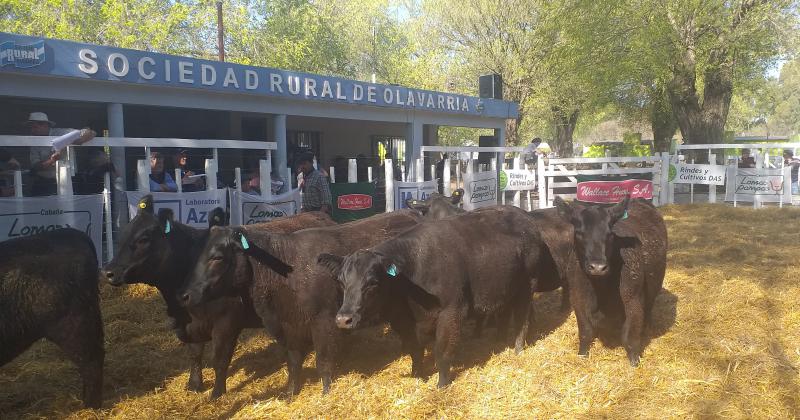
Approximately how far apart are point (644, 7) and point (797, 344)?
17624 millimetres

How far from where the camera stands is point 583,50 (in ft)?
75.3

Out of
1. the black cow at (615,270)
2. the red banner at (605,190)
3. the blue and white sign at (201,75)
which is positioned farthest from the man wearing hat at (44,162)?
the red banner at (605,190)

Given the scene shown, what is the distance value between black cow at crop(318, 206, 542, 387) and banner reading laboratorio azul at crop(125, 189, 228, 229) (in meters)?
4.35

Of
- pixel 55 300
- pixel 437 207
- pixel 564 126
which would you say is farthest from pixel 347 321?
pixel 564 126

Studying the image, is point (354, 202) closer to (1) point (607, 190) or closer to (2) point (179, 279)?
(2) point (179, 279)

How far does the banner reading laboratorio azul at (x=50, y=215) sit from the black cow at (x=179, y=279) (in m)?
2.08

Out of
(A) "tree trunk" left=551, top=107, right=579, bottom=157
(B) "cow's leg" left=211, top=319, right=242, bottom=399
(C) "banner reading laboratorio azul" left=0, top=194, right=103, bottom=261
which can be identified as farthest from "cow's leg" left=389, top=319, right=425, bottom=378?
(A) "tree trunk" left=551, top=107, right=579, bottom=157

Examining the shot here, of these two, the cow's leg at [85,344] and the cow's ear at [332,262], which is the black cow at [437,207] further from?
the cow's leg at [85,344]

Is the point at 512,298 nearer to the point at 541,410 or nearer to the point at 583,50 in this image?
the point at 541,410

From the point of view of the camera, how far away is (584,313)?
222 inches

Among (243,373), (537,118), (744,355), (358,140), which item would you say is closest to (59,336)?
(243,373)

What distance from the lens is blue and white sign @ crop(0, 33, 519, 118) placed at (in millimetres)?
10156

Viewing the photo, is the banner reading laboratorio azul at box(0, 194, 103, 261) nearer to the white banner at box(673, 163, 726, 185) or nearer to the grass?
the grass

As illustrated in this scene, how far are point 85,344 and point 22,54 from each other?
705 cm
